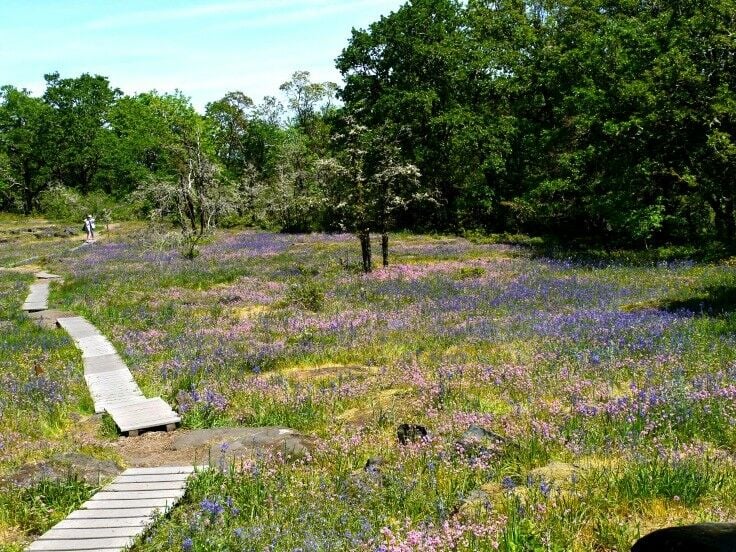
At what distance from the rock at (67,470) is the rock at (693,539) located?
5.23 metres

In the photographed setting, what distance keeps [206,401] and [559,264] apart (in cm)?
1718

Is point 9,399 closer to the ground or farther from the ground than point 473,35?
closer to the ground

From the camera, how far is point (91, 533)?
5059 millimetres

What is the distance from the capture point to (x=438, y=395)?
848 centimetres

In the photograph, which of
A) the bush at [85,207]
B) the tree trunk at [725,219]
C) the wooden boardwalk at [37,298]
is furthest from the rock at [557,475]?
the bush at [85,207]

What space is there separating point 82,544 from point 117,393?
5.04 meters

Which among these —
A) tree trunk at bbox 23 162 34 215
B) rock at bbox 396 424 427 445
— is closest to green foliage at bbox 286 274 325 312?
rock at bbox 396 424 427 445

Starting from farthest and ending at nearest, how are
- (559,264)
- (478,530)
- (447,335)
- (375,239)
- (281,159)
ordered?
(281,159), (375,239), (559,264), (447,335), (478,530)

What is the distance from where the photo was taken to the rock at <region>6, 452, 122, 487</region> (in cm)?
613

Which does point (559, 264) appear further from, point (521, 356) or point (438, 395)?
point (438, 395)

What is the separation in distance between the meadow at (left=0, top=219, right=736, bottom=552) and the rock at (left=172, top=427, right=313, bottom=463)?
0.70 feet

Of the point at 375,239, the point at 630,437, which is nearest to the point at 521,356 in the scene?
the point at 630,437

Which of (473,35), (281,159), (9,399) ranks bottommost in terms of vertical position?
(9,399)

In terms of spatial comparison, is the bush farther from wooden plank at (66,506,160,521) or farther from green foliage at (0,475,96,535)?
wooden plank at (66,506,160,521)
